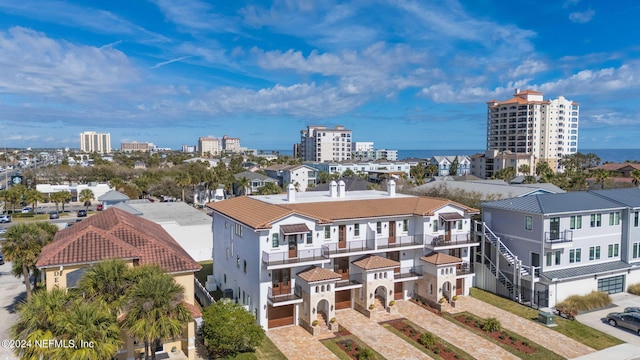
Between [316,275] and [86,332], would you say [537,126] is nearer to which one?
[316,275]

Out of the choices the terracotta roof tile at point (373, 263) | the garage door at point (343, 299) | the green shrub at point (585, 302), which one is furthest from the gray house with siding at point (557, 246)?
A: the garage door at point (343, 299)

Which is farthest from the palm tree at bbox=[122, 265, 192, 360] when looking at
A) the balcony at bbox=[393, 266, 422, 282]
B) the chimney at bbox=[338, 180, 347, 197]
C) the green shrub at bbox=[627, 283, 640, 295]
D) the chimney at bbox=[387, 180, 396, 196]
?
the green shrub at bbox=[627, 283, 640, 295]

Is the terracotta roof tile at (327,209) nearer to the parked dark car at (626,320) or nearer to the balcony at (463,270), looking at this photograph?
the balcony at (463,270)

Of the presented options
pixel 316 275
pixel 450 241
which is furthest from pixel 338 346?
pixel 450 241

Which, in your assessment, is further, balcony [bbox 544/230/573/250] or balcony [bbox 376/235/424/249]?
balcony [bbox 544/230/573/250]

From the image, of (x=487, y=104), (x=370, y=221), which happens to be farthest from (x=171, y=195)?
(x=487, y=104)

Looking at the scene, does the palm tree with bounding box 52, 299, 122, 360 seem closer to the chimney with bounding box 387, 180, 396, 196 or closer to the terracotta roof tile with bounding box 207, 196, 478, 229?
the terracotta roof tile with bounding box 207, 196, 478, 229
